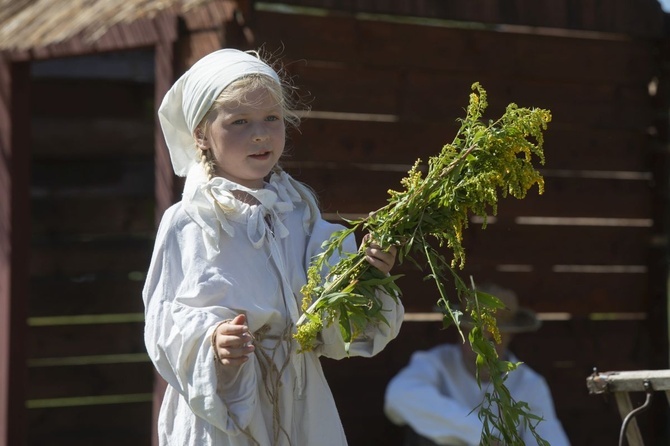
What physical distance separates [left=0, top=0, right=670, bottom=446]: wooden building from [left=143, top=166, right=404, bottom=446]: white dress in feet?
5.25

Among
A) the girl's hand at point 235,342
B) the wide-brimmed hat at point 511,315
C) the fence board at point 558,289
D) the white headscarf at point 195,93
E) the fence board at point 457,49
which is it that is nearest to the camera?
the girl's hand at point 235,342

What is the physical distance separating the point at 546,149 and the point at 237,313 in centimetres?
288

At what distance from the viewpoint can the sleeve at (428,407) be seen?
15.2ft

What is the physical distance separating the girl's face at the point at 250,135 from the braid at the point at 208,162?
0.05 metres

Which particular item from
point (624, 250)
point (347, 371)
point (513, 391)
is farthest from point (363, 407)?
point (624, 250)

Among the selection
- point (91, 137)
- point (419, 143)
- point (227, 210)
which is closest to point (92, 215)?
point (91, 137)

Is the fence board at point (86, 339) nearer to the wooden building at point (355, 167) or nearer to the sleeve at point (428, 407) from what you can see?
the wooden building at point (355, 167)

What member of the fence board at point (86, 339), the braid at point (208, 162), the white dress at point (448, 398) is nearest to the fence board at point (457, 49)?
the white dress at point (448, 398)

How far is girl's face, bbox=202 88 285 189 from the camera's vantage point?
2902mm

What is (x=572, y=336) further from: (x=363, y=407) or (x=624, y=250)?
(x=363, y=407)

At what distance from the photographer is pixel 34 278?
6.31 meters

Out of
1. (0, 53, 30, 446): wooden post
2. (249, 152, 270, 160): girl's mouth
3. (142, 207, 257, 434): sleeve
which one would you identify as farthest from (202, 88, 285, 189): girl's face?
(0, 53, 30, 446): wooden post

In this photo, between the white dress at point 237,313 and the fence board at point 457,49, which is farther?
the fence board at point 457,49

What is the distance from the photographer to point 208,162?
300cm
